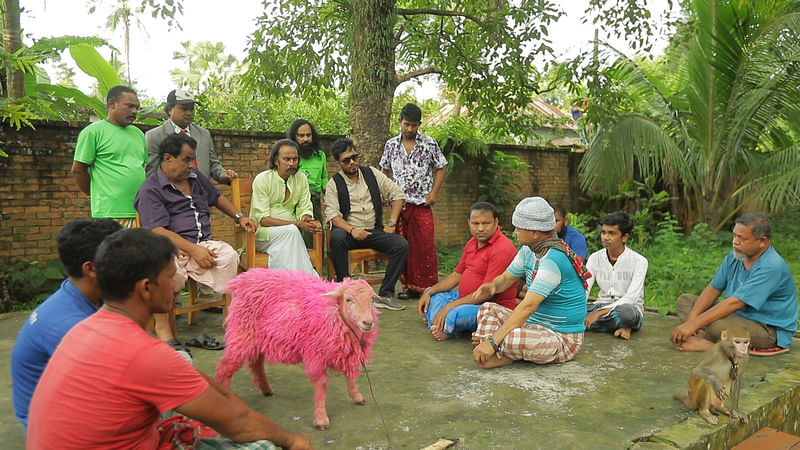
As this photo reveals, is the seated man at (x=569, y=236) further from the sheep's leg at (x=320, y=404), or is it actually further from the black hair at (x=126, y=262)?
the black hair at (x=126, y=262)

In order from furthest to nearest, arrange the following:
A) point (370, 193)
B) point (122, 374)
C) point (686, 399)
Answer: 1. point (370, 193)
2. point (686, 399)
3. point (122, 374)

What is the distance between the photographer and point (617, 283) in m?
5.23

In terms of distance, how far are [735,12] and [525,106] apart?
10.8 feet

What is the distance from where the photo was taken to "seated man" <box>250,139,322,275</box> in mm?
5348

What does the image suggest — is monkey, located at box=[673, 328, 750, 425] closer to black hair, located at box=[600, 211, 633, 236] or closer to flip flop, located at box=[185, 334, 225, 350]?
black hair, located at box=[600, 211, 633, 236]

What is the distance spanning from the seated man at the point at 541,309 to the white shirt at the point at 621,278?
2.72 ft

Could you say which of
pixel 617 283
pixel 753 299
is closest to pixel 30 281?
pixel 617 283

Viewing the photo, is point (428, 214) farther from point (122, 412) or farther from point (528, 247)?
point (122, 412)

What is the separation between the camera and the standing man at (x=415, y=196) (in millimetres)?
6633

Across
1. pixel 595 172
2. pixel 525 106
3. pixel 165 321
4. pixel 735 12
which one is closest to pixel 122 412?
pixel 165 321

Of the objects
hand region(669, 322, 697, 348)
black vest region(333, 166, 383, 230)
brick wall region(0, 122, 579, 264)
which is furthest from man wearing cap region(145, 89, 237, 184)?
hand region(669, 322, 697, 348)

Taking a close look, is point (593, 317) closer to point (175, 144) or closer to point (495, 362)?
point (495, 362)

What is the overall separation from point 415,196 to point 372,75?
2.16 metres

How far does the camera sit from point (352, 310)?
10.5ft
